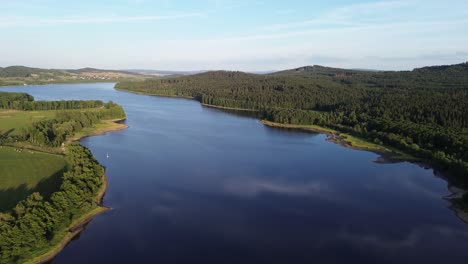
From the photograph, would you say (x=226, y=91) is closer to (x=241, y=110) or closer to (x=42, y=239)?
(x=241, y=110)

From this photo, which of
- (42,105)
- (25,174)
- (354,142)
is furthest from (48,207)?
(42,105)

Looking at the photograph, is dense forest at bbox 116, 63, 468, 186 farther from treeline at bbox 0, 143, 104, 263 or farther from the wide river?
treeline at bbox 0, 143, 104, 263

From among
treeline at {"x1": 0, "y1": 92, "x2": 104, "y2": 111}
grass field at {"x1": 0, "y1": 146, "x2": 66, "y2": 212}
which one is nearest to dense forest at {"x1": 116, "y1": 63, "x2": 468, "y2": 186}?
treeline at {"x1": 0, "y1": 92, "x2": 104, "y2": 111}

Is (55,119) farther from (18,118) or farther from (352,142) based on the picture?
(352,142)

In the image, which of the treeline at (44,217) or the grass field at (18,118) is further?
the grass field at (18,118)

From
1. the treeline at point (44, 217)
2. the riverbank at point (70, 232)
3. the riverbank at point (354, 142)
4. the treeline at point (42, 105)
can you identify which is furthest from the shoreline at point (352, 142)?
the treeline at point (42, 105)

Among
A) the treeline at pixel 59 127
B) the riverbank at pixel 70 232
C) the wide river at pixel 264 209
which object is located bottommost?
the riverbank at pixel 70 232

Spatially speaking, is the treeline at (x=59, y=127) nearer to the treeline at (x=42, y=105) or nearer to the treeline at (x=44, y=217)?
the treeline at (x=42, y=105)
